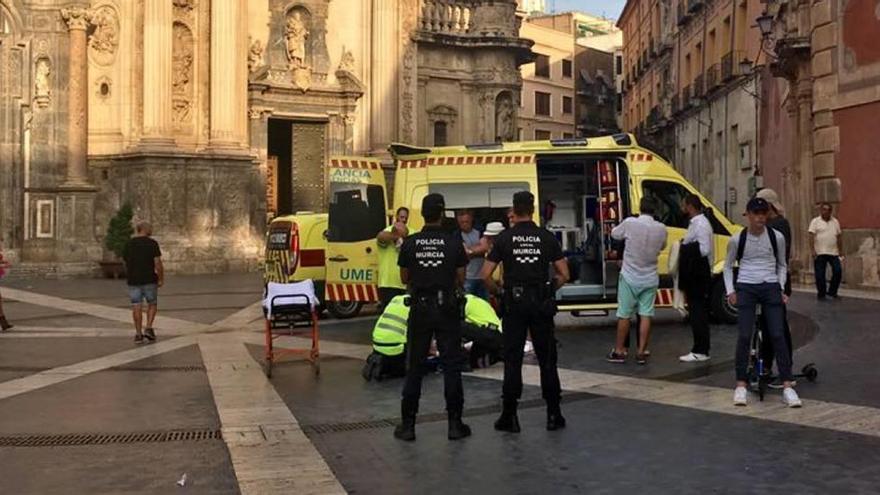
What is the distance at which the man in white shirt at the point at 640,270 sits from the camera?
→ 10.3 metres

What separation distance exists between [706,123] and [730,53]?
5.02 metres

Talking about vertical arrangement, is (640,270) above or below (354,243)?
below

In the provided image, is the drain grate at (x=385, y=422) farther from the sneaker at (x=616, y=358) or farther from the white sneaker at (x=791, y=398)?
the sneaker at (x=616, y=358)

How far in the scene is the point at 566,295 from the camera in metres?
13.4

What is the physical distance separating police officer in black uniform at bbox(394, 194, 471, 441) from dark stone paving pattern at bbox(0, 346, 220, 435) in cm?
180

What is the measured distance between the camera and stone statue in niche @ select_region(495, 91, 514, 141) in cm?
3512

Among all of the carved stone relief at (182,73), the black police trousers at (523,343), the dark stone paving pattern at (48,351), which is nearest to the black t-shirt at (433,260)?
the black police trousers at (523,343)

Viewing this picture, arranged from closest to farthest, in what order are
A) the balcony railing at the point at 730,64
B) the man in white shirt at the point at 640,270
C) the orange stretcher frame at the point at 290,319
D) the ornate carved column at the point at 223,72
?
the orange stretcher frame at the point at 290,319 < the man in white shirt at the point at 640,270 < the ornate carved column at the point at 223,72 < the balcony railing at the point at 730,64

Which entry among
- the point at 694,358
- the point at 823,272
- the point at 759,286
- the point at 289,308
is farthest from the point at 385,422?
the point at 823,272

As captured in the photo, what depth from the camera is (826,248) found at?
1741 cm

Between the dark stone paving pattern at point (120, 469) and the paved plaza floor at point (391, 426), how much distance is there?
0.07 feet

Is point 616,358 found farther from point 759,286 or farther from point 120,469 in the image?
point 120,469

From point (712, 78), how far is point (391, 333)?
28.1 m

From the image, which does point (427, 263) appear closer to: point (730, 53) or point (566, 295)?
point (566, 295)
